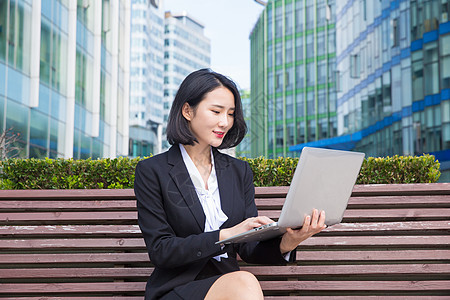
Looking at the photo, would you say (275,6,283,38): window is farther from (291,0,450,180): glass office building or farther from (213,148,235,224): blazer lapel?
(213,148,235,224): blazer lapel

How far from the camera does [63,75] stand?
23.7 metres

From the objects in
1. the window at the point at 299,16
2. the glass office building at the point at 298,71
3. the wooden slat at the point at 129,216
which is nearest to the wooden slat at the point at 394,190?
the wooden slat at the point at 129,216

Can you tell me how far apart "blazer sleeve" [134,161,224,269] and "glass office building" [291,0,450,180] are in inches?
658

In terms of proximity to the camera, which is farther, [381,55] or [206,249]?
[381,55]

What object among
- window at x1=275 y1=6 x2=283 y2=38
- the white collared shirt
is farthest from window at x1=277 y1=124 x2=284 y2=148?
the white collared shirt

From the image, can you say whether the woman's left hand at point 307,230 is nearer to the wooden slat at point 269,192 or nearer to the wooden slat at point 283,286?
the wooden slat at point 283,286

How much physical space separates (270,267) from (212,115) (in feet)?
6.28

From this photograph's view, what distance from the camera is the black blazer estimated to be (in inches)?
114

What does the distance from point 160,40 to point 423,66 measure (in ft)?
275

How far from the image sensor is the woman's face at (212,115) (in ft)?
10.4

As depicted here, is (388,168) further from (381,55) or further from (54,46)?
(381,55)

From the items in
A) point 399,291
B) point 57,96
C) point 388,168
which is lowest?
point 399,291

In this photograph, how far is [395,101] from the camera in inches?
1336

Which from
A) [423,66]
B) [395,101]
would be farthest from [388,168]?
[395,101]
